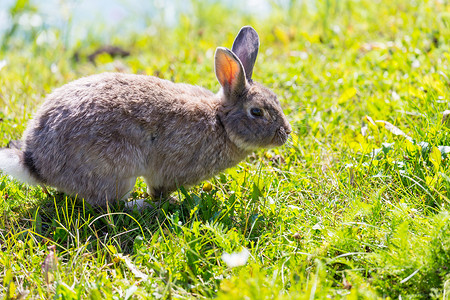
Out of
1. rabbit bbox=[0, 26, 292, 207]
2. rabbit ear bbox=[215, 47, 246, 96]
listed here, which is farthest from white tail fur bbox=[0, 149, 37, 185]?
rabbit ear bbox=[215, 47, 246, 96]

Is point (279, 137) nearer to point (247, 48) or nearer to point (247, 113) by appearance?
point (247, 113)

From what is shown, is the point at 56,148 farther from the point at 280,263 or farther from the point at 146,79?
the point at 280,263

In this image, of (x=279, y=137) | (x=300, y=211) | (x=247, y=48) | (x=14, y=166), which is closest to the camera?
(x=300, y=211)

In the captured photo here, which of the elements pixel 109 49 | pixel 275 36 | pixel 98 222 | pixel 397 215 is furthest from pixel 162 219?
pixel 109 49

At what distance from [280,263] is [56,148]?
2.10 m

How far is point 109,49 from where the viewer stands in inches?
337

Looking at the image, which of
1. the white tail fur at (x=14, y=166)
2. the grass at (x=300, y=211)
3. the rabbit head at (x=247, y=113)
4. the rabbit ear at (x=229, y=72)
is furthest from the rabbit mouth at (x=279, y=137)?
the white tail fur at (x=14, y=166)

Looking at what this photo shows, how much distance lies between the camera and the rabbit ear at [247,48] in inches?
179

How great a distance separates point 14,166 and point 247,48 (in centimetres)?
247

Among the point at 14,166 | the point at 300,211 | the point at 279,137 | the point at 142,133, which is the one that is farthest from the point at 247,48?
the point at 14,166

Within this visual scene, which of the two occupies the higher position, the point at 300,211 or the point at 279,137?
the point at 279,137

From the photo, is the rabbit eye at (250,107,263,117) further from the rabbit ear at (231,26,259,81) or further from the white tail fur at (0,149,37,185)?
the white tail fur at (0,149,37,185)

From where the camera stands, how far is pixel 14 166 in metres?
3.77

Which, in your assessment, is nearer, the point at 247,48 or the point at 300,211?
the point at 300,211
